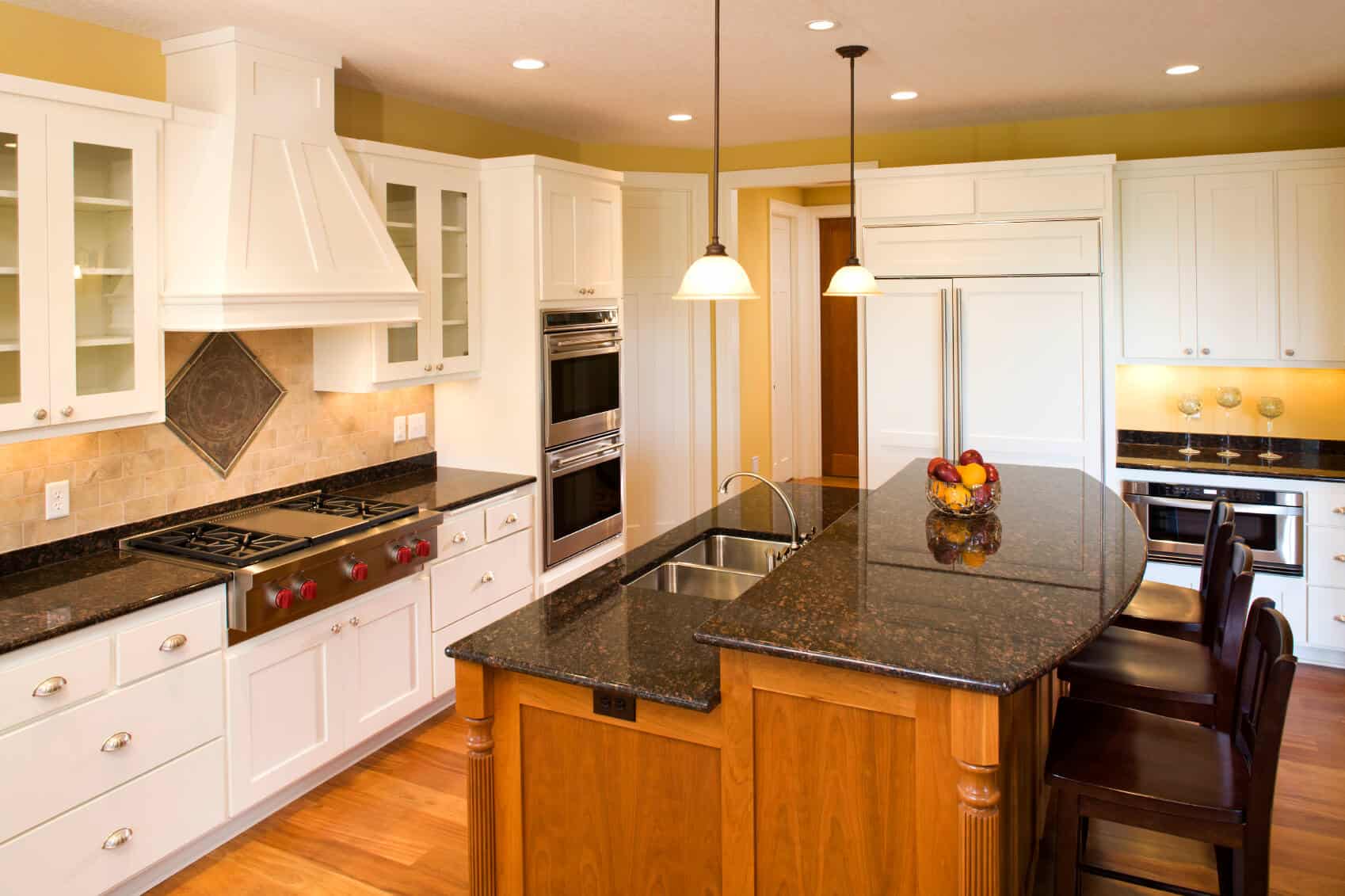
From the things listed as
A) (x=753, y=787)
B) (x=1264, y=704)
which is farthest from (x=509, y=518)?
(x=1264, y=704)

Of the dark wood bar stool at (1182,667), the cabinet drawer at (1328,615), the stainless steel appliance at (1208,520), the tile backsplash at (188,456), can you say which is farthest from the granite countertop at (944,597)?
the tile backsplash at (188,456)

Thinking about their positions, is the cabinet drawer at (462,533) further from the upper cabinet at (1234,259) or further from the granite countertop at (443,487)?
the upper cabinet at (1234,259)

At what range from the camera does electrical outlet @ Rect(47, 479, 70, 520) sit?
3045 millimetres

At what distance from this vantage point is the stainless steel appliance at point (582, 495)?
14.9 feet

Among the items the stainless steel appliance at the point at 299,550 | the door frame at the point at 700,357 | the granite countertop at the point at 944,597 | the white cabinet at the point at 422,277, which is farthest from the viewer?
the door frame at the point at 700,357

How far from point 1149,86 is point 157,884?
4.82m

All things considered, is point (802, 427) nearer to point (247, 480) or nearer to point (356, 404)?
point (356, 404)

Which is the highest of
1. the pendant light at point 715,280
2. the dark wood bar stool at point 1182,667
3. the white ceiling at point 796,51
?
the white ceiling at point 796,51

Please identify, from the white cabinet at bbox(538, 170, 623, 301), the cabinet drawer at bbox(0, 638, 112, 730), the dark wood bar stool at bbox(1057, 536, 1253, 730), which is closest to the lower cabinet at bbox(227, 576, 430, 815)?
the cabinet drawer at bbox(0, 638, 112, 730)

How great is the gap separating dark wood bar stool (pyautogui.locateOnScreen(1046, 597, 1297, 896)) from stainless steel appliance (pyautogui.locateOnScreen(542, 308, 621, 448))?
2670 millimetres

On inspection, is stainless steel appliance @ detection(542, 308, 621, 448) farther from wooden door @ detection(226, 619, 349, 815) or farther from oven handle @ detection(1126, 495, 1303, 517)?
oven handle @ detection(1126, 495, 1303, 517)

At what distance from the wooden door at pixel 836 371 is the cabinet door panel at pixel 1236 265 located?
3831 mm

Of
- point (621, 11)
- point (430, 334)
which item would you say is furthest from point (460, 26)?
point (430, 334)

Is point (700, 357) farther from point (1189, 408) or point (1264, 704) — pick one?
point (1264, 704)
